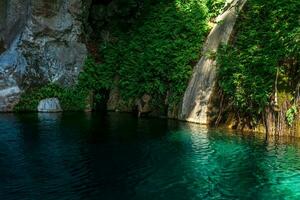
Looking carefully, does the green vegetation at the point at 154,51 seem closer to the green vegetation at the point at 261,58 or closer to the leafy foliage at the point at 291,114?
the green vegetation at the point at 261,58

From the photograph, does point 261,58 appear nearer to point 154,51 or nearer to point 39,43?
point 154,51

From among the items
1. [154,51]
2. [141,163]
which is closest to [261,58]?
[154,51]

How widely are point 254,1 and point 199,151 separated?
9.54 meters

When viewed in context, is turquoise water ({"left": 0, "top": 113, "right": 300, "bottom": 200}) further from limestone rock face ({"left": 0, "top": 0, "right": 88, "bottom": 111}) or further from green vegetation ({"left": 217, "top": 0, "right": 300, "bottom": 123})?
limestone rock face ({"left": 0, "top": 0, "right": 88, "bottom": 111})

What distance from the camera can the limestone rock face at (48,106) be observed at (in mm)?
25672

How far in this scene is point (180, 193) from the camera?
11156 millimetres

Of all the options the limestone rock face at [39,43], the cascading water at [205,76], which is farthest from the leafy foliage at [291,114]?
the limestone rock face at [39,43]

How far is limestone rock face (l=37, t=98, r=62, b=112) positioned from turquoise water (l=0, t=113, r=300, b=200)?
4748 millimetres

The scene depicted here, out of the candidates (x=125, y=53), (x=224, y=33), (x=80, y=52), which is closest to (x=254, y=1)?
(x=224, y=33)

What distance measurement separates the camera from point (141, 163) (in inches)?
546

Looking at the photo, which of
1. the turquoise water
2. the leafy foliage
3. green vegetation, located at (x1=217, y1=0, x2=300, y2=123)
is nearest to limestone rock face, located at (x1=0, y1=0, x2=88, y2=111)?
the turquoise water

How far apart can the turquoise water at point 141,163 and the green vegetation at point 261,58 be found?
181cm

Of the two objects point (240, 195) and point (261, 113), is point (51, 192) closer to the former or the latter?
point (240, 195)

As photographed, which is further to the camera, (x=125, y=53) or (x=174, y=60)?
(x=125, y=53)
